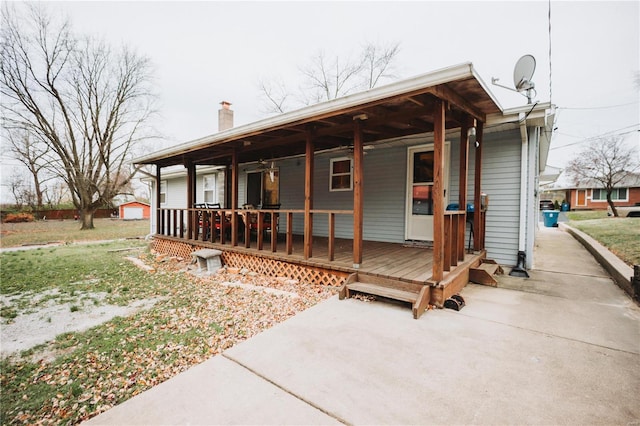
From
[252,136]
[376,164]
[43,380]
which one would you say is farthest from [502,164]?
[43,380]

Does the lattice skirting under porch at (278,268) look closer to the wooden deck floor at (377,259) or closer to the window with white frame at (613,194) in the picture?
the wooden deck floor at (377,259)

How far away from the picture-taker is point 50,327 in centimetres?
343

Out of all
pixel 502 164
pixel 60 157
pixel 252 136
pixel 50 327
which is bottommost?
pixel 50 327

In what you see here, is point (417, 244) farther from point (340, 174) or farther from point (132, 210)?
point (132, 210)

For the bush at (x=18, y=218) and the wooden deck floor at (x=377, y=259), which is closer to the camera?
Answer: the wooden deck floor at (x=377, y=259)

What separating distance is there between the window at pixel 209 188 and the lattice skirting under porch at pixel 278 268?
372 cm

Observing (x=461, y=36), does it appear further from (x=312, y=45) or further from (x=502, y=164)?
(x=502, y=164)

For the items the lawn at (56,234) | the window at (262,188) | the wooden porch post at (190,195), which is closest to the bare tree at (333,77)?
the window at (262,188)

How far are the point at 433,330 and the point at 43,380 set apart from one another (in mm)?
3408

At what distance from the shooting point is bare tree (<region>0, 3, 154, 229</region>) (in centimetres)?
1518

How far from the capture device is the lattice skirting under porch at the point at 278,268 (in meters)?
4.54

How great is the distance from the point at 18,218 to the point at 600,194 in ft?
161

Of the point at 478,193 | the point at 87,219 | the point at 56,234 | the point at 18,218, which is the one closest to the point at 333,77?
the point at 478,193

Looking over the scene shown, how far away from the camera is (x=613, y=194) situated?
2758cm
